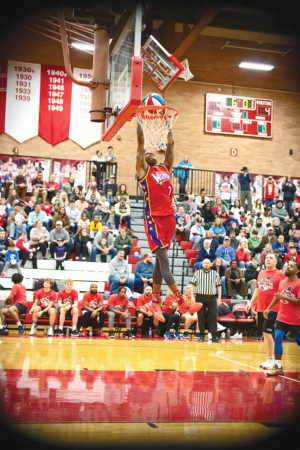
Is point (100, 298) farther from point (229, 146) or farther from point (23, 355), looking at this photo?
point (229, 146)

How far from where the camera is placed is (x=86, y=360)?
24.3 feet

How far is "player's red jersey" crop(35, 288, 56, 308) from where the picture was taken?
10867 mm

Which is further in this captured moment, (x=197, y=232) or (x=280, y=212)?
(x=280, y=212)

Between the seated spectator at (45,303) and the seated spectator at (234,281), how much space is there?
15.9 ft

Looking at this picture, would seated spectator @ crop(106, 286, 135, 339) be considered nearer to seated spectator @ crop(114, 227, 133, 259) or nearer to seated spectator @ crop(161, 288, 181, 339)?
seated spectator @ crop(161, 288, 181, 339)

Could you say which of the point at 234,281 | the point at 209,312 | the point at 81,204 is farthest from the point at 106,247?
the point at 209,312

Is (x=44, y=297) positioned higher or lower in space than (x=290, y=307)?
lower

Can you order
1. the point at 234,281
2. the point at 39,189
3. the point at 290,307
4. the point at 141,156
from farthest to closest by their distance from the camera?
1. the point at 39,189
2. the point at 234,281
3. the point at 290,307
4. the point at 141,156

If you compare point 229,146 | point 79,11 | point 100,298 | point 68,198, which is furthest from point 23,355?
point 229,146

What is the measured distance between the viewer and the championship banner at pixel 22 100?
62.3 feet

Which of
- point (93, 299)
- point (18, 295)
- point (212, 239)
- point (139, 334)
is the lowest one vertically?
point (139, 334)

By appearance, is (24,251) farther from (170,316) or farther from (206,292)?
(206,292)

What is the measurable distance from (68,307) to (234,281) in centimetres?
474

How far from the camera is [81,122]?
781 inches
